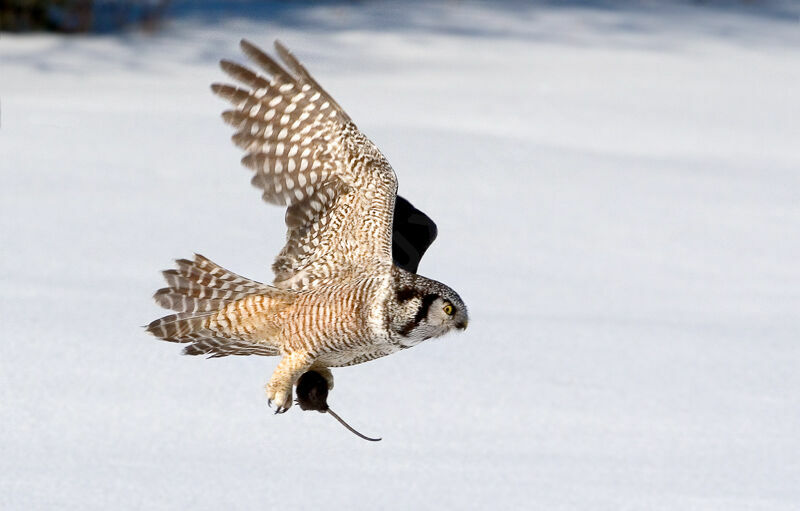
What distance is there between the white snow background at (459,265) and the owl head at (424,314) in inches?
35.1

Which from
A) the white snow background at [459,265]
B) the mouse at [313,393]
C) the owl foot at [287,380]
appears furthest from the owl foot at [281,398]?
the white snow background at [459,265]

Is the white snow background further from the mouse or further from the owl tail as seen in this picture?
the owl tail

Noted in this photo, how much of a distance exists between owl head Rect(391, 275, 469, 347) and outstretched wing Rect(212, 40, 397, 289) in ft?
0.91

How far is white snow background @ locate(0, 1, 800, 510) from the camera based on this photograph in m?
4.84

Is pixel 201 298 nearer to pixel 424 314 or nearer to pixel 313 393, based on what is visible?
pixel 313 393

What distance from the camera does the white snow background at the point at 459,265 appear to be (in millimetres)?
4836

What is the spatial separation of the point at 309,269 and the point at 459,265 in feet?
10.9

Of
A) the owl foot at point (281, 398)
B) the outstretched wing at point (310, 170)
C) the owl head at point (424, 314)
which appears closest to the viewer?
the owl head at point (424, 314)

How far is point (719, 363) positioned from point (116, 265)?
9.32 feet

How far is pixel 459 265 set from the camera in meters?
7.56

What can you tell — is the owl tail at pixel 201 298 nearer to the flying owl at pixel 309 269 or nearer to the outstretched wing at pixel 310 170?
the flying owl at pixel 309 269

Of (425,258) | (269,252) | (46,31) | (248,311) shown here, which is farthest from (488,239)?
(46,31)

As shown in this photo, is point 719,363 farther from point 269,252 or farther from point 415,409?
point 269,252

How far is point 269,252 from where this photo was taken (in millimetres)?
7531
